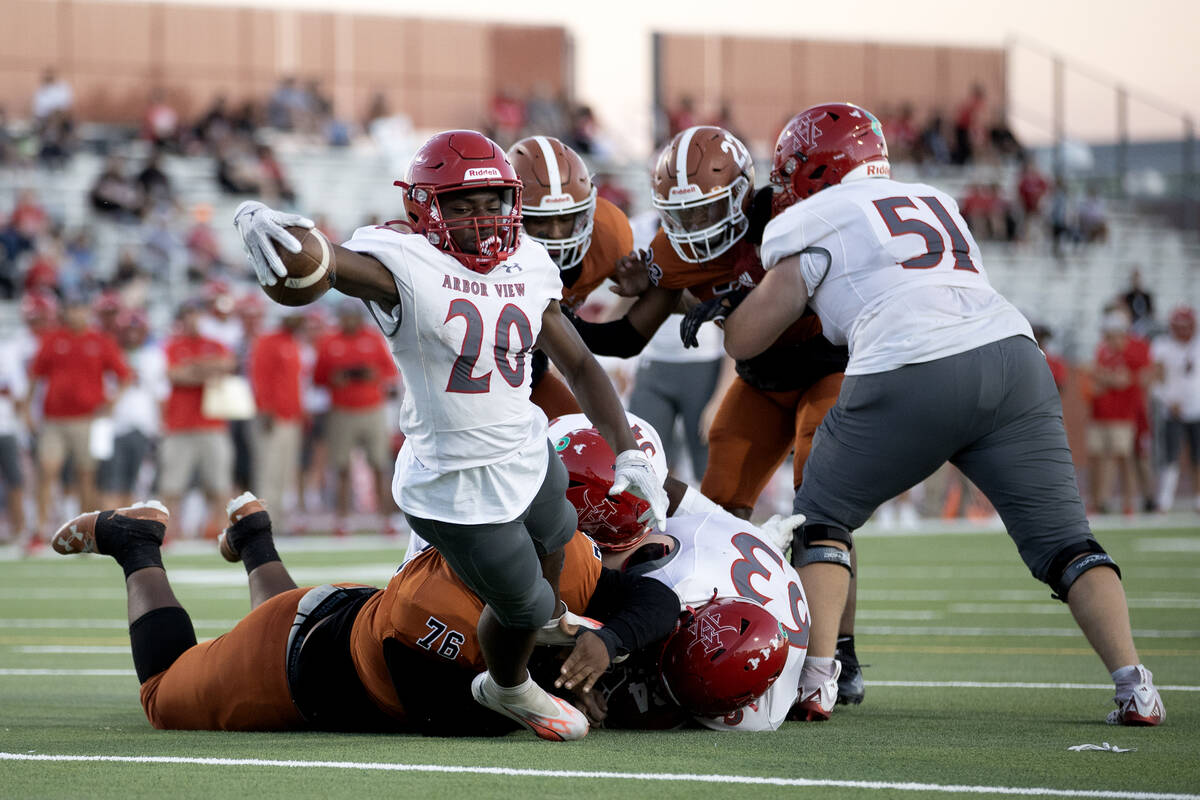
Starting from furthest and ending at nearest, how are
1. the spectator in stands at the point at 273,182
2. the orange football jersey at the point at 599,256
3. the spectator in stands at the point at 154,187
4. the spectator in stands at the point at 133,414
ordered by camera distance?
the spectator in stands at the point at 273,182 → the spectator in stands at the point at 154,187 → the spectator in stands at the point at 133,414 → the orange football jersey at the point at 599,256

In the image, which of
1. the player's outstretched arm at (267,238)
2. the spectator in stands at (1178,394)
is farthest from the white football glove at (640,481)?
the spectator in stands at (1178,394)

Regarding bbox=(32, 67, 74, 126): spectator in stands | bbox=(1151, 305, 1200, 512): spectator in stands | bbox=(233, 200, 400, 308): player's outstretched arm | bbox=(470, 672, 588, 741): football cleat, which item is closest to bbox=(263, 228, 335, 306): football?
bbox=(233, 200, 400, 308): player's outstretched arm

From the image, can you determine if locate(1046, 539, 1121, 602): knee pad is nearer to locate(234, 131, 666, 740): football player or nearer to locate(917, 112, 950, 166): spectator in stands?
locate(234, 131, 666, 740): football player

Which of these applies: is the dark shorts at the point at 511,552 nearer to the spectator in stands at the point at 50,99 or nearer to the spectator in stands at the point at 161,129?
the spectator in stands at the point at 161,129

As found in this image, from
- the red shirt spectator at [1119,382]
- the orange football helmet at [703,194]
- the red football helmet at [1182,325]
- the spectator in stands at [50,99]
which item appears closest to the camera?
the orange football helmet at [703,194]

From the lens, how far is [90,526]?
16.1 ft

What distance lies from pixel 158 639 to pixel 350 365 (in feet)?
28.4

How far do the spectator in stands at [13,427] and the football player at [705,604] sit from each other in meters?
8.90

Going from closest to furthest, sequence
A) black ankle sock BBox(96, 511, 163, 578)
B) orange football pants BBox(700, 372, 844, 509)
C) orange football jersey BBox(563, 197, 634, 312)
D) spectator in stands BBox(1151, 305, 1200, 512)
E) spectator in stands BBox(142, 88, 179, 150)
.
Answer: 1. black ankle sock BBox(96, 511, 163, 578)
2. orange football pants BBox(700, 372, 844, 509)
3. orange football jersey BBox(563, 197, 634, 312)
4. spectator in stands BBox(1151, 305, 1200, 512)
5. spectator in stands BBox(142, 88, 179, 150)

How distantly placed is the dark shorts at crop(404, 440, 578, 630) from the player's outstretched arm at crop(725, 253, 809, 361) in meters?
0.97

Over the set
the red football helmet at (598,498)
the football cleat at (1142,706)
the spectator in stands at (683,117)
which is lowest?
the football cleat at (1142,706)

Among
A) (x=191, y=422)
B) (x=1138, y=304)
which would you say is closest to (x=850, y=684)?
(x=191, y=422)

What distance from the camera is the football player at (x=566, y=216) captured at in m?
5.30

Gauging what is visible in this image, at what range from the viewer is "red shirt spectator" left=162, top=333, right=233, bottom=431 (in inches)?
492
